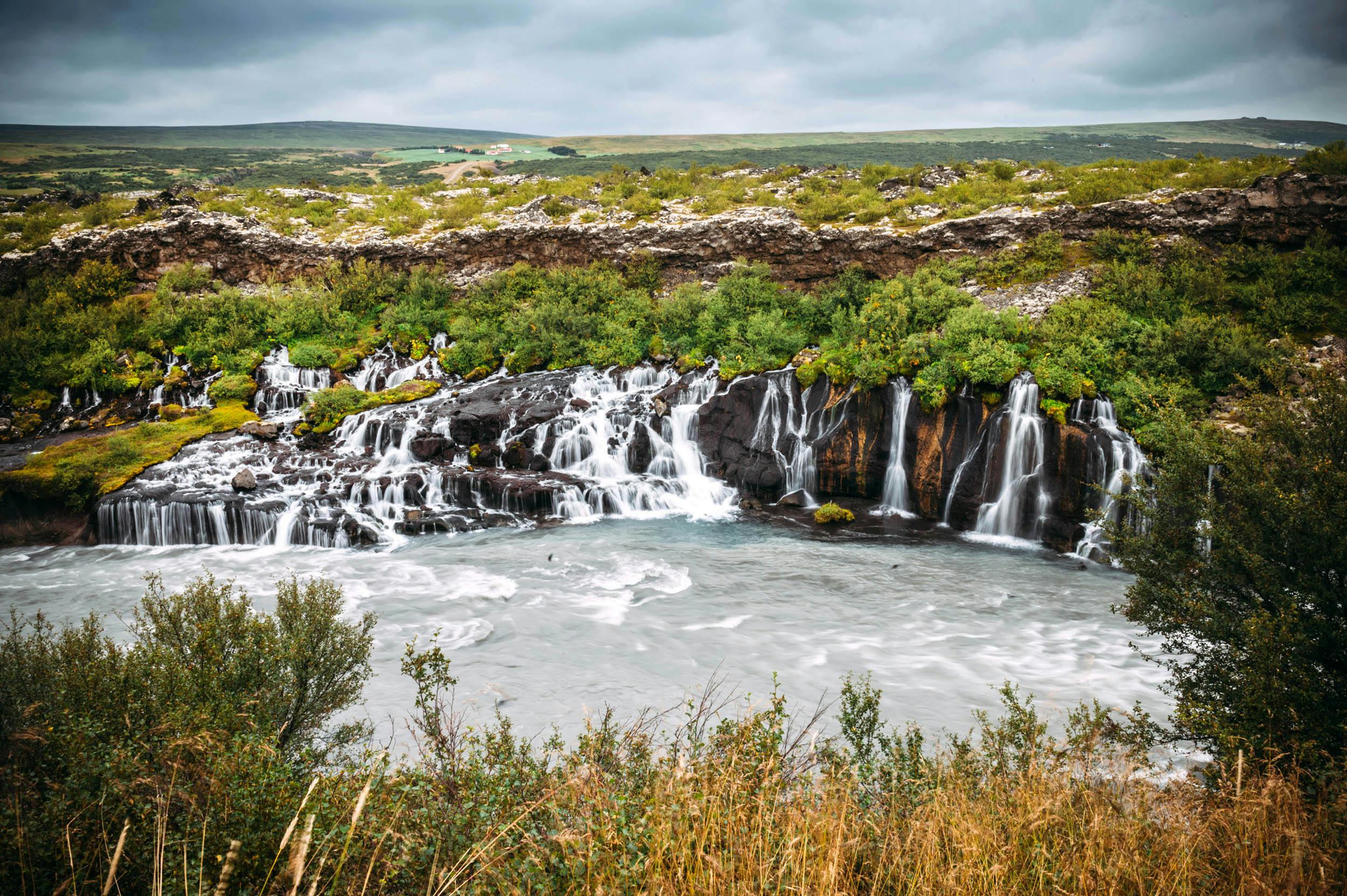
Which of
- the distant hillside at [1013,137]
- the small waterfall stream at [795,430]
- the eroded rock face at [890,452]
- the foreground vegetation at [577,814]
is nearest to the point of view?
the foreground vegetation at [577,814]

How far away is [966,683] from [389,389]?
68.8ft

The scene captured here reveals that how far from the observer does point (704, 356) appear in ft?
73.3

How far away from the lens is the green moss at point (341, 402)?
68.9ft

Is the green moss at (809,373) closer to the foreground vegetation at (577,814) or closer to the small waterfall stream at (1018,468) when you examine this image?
the small waterfall stream at (1018,468)

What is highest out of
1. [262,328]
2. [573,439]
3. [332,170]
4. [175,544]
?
[332,170]

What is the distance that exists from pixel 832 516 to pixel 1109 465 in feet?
22.1

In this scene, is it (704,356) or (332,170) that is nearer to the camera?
(704,356)

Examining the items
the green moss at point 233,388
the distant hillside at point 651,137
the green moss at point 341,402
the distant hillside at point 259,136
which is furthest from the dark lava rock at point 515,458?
the distant hillside at point 259,136

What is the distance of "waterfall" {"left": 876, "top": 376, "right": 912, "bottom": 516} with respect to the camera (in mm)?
18109

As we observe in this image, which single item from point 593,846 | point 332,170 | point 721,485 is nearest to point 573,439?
point 721,485

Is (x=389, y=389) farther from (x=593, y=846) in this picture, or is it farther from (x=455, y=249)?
(x=593, y=846)

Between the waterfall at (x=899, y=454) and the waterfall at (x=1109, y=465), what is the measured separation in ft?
13.6

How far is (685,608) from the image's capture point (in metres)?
13.4

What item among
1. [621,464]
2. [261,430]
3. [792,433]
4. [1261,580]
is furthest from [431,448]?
[1261,580]
